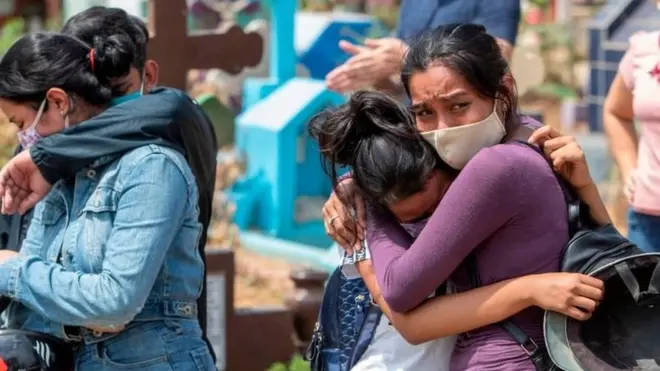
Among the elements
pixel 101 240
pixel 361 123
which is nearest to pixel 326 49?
pixel 101 240

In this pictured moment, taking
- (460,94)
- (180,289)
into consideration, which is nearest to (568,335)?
(460,94)

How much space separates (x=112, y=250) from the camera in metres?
2.54

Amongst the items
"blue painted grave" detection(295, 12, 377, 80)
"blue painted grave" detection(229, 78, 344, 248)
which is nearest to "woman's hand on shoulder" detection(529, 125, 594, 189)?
"blue painted grave" detection(229, 78, 344, 248)

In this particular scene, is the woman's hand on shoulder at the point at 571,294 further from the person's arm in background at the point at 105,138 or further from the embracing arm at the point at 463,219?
the person's arm in background at the point at 105,138

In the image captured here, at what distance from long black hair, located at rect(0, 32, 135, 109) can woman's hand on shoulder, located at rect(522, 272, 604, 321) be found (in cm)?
113

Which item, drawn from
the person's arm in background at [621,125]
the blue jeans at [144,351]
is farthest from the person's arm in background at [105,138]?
the person's arm in background at [621,125]

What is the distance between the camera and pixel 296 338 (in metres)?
4.95

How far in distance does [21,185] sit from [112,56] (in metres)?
0.36

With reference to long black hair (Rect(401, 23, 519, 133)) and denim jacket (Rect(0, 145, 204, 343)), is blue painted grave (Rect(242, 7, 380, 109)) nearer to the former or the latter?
denim jacket (Rect(0, 145, 204, 343))

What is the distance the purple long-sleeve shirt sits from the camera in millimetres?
2225

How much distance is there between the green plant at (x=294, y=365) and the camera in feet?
15.2

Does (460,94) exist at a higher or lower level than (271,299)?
higher

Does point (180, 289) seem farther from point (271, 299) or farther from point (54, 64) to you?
point (271, 299)

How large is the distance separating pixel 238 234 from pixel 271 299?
3.25ft
